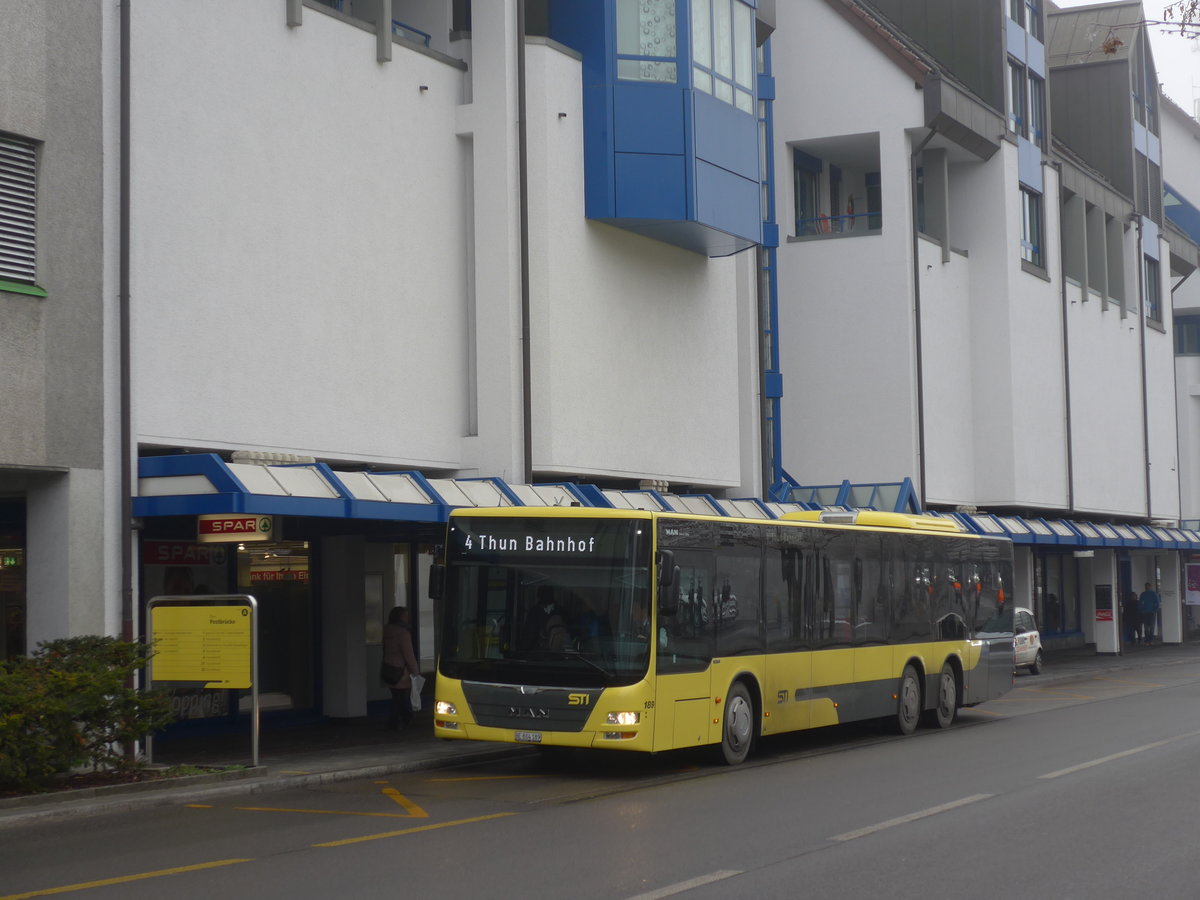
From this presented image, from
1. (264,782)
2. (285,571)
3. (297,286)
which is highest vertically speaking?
(297,286)

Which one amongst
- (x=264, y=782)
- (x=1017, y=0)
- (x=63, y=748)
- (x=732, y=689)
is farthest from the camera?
(x=1017, y=0)

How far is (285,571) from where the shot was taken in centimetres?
2222

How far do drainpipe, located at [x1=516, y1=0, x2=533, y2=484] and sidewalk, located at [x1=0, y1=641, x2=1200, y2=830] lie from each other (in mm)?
4303

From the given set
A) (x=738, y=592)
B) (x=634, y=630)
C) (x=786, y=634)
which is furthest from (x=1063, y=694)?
(x=634, y=630)

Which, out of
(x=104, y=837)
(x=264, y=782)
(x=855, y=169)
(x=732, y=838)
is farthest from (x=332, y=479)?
(x=855, y=169)

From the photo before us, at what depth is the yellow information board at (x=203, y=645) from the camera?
1559cm

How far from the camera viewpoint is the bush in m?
13.0

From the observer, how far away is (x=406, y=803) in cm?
1362

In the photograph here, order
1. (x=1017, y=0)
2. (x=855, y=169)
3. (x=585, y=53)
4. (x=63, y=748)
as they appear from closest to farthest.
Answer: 1. (x=63, y=748)
2. (x=585, y=53)
3. (x=855, y=169)
4. (x=1017, y=0)

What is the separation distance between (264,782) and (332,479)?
4143mm

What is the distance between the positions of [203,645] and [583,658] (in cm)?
393

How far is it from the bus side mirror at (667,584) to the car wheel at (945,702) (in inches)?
313

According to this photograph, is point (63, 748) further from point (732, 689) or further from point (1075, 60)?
point (1075, 60)

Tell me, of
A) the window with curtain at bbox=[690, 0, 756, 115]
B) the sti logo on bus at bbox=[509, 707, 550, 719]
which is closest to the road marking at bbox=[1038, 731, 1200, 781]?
the sti logo on bus at bbox=[509, 707, 550, 719]
